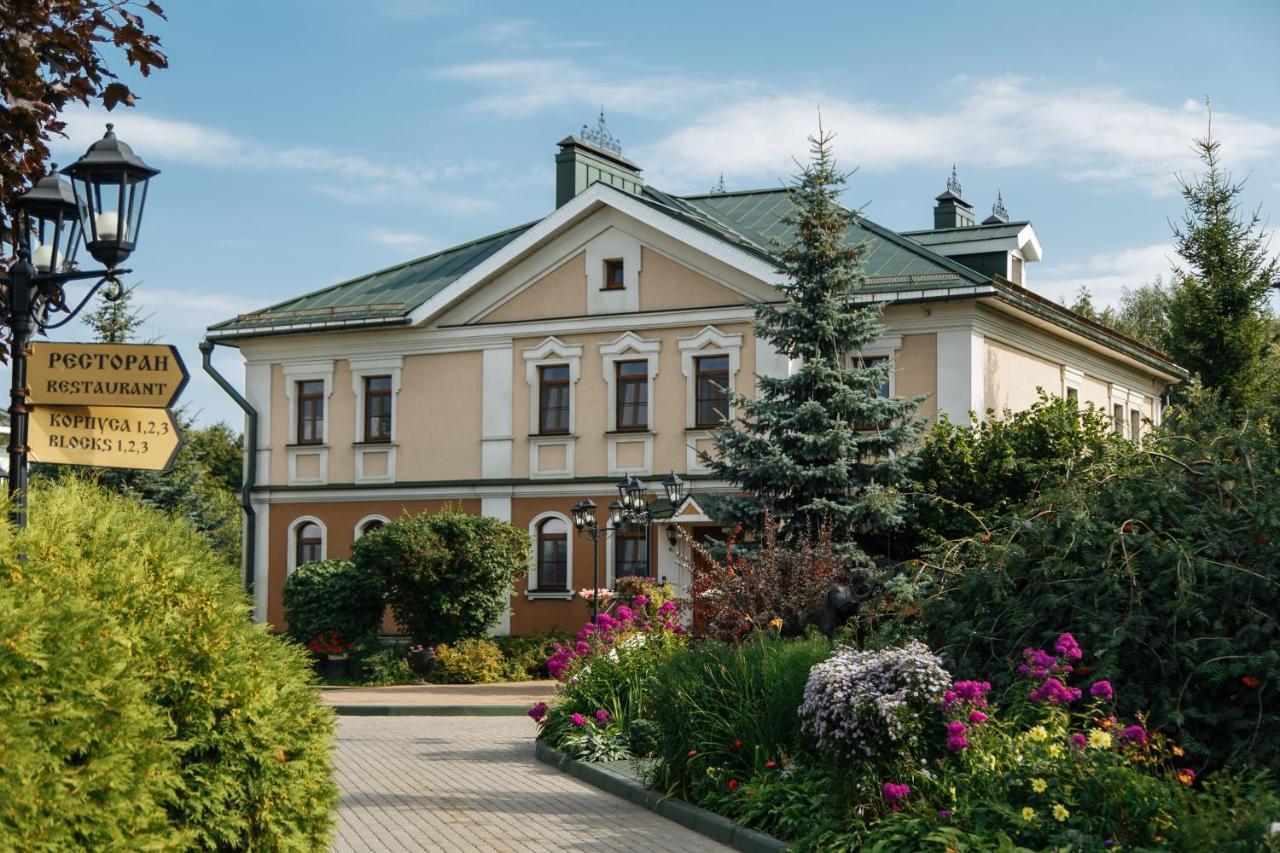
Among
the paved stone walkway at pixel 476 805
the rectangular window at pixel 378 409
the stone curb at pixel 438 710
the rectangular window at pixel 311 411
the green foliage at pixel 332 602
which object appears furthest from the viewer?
the rectangular window at pixel 311 411

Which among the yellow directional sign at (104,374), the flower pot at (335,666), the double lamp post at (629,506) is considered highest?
the yellow directional sign at (104,374)

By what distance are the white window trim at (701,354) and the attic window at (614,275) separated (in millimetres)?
1921

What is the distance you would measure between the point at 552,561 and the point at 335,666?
18.0 ft

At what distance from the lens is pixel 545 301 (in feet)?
108

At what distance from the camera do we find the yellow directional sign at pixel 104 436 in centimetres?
855

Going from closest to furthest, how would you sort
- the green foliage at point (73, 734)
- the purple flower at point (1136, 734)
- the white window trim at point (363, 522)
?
A: the green foliage at point (73, 734) < the purple flower at point (1136, 734) < the white window trim at point (363, 522)

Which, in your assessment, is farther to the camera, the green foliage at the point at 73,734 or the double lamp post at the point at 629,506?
the double lamp post at the point at 629,506

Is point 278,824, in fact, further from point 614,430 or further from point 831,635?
point 614,430

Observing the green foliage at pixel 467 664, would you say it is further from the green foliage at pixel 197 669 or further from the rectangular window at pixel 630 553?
the green foliage at pixel 197 669

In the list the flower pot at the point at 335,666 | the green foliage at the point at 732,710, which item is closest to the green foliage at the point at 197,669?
the green foliage at the point at 732,710

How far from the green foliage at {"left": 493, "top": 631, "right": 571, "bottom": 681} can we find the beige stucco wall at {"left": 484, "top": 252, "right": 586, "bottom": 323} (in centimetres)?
719

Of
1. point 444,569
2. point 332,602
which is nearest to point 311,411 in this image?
point 332,602

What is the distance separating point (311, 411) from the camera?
3531 cm

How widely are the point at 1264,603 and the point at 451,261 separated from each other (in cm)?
2946
